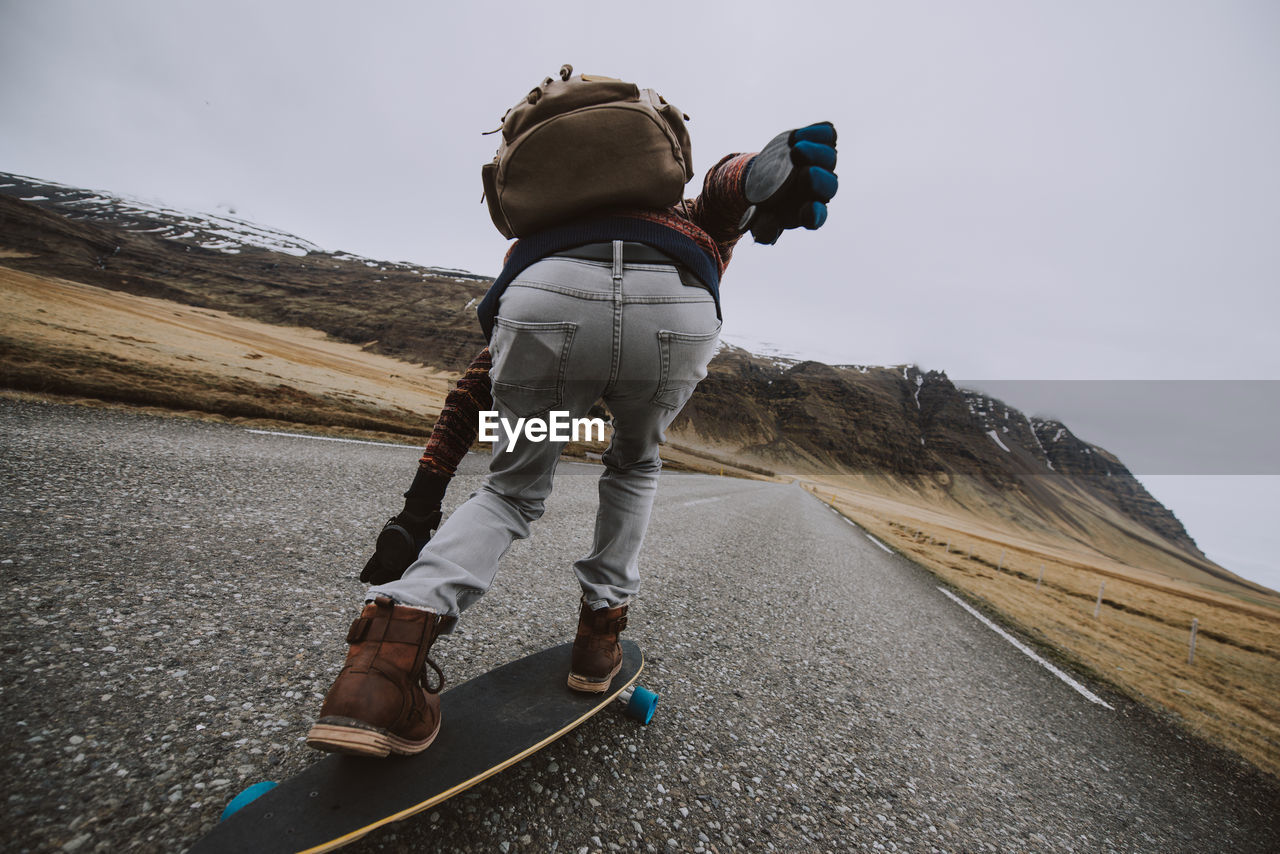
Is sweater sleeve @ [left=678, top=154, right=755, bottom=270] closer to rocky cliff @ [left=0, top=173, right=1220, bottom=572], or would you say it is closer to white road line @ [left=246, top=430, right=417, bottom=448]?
white road line @ [left=246, top=430, right=417, bottom=448]

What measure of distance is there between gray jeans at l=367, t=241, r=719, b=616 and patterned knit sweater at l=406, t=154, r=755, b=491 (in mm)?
75

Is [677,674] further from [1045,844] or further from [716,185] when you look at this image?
[716,185]

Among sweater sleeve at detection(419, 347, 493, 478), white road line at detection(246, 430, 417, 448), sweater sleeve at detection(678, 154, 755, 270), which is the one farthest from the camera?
white road line at detection(246, 430, 417, 448)

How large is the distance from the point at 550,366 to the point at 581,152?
25.0 inches

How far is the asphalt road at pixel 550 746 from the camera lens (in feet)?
4.33

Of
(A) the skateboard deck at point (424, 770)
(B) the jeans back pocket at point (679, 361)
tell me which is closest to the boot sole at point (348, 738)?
(A) the skateboard deck at point (424, 770)

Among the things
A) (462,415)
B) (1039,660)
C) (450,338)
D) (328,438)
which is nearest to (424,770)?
(462,415)

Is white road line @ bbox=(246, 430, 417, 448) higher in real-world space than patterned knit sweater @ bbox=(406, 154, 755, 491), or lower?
lower

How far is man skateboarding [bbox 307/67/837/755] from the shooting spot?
1.25 m

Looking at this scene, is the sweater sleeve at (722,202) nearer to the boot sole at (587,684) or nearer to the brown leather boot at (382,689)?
the brown leather boot at (382,689)

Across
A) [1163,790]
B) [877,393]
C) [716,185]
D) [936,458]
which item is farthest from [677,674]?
[877,393]

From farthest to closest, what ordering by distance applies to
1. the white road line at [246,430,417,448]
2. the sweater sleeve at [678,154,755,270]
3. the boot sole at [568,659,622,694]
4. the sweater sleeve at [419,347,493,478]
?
1. the white road line at [246,430,417,448]
2. the boot sole at [568,659,622,694]
3. the sweater sleeve at [419,347,493,478]
4. the sweater sleeve at [678,154,755,270]

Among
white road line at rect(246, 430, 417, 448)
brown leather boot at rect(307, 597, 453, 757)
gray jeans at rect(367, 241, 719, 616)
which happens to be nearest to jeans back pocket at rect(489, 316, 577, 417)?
gray jeans at rect(367, 241, 719, 616)

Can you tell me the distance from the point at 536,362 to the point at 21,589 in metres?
2.50
